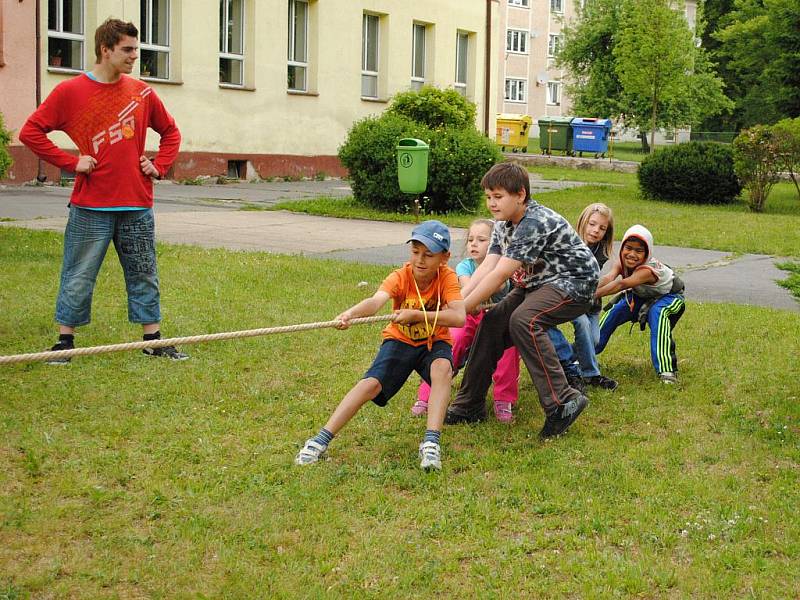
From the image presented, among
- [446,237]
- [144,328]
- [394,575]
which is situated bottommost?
[394,575]

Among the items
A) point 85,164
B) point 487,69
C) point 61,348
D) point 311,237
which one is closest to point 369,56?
point 487,69

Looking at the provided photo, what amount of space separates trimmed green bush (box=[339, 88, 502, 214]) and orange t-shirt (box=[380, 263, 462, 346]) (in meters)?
11.8

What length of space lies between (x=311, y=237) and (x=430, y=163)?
3954 mm

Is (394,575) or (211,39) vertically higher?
(211,39)

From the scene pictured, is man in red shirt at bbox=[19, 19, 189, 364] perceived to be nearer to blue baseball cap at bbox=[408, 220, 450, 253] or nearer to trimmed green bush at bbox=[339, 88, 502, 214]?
blue baseball cap at bbox=[408, 220, 450, 253]

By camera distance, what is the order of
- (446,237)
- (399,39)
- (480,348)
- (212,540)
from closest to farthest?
(212,540)
(446,237)
(480,348)
(399,39)

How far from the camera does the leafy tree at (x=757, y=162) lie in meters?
20.4

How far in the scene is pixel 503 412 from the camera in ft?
20.0

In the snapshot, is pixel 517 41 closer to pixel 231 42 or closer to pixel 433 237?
pixel 231 42

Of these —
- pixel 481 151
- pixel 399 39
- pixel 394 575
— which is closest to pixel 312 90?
pixel 399 39

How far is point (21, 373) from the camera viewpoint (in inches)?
259

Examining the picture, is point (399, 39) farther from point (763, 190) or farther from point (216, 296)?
point (216, 296)

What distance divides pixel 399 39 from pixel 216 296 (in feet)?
69.9

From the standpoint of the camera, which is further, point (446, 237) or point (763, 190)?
point (763, 190)
